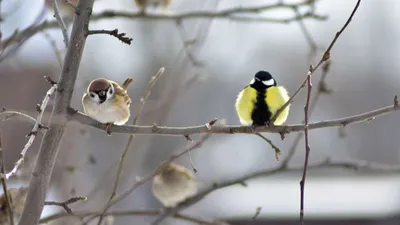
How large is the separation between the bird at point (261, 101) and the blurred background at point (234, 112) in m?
0.23

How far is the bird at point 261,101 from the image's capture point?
2.46m

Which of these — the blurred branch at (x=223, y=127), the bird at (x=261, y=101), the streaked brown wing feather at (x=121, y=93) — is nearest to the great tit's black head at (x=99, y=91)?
the streaked brown wing feather at (x=121, y=93)

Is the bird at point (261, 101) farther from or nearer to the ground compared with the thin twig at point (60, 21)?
farther from the ground

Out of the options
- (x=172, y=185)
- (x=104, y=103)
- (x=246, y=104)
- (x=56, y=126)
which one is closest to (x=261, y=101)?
(x=246, y=104)

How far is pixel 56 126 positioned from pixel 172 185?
1998 mm

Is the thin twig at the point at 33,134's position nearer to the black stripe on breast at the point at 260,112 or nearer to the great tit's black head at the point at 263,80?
the black stripe on breast at the point at 260,112

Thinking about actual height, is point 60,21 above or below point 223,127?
above

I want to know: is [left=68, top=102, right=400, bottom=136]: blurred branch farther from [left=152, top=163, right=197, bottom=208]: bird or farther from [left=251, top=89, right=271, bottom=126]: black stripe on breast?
[left=152, top=163, right=197, bottom=208]: bird

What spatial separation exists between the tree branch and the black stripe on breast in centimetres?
92

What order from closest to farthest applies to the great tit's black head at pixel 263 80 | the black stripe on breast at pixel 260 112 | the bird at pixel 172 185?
the black stripe on breast at pixel 260 112, the great tit's black head at pixel 263 80, the bird at pixel 172 185

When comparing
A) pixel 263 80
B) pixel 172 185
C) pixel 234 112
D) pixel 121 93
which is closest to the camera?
pixel 263 80

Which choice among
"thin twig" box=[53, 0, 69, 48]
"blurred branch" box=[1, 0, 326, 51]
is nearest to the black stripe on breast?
"blurred branch" box=[1, 0, 326, 51]

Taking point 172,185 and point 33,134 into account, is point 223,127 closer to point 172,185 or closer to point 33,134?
point 33,134

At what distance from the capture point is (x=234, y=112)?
1345cm
